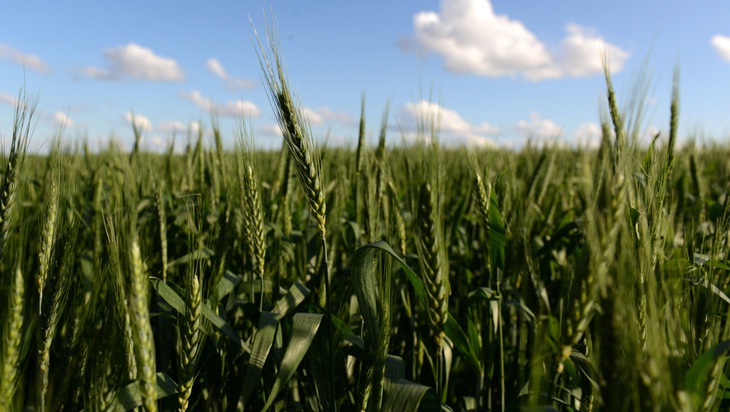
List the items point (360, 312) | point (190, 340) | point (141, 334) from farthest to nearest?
point (360, 312), point (190, 340), point (141, 334)

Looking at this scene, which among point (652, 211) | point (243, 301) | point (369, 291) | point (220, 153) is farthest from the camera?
point (220, 153)

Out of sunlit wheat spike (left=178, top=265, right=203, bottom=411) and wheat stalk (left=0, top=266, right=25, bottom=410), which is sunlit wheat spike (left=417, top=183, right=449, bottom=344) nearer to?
sunlit wheat spike (left=178, top=265, right=203, bottom=411)

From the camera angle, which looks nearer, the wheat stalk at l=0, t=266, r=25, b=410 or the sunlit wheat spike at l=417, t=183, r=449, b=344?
the wheat stalk at l=0, t=266, r=25, b=410

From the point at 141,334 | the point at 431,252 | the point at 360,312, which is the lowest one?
the point at 360,312

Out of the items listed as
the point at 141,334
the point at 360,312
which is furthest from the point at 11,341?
the point at 360,312

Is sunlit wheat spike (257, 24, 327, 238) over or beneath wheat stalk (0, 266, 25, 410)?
over

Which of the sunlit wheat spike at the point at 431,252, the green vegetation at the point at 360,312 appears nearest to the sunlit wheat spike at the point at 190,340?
the green vegetation at the point at 360,312

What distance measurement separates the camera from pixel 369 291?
128 cm

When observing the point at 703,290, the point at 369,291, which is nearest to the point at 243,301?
the point at 369,291

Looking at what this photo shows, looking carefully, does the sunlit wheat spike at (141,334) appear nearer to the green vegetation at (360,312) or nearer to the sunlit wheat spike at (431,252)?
the green vegetation at (360,312)

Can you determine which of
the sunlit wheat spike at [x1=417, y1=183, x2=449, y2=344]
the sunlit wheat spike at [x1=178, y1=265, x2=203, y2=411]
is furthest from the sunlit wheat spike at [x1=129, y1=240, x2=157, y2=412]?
the sunlit wheat spike at [x1=417, y1=183, x2=449, y2=344]

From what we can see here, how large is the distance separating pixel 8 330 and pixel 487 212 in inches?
55.2

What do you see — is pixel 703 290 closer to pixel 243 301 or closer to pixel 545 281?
pixel 545 281

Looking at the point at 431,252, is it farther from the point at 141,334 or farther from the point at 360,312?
the point at 141,334
